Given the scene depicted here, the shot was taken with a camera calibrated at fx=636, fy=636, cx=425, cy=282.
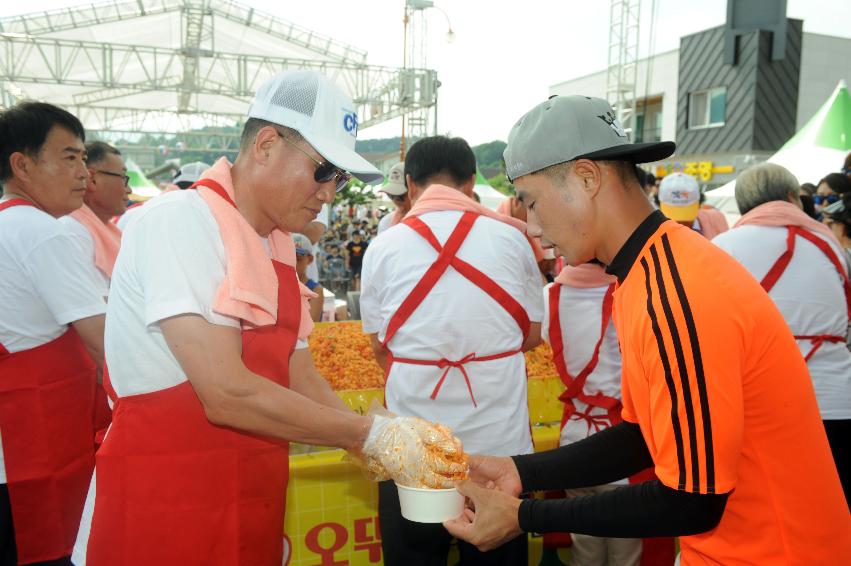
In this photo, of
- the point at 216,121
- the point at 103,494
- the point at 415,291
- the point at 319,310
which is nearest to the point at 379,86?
the point at 216,121

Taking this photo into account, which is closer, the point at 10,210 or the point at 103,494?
the point at 103,494

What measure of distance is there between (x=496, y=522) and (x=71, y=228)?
207cm

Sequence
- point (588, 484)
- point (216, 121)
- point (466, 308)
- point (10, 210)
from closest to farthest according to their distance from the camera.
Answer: point (588, 484), point (10, 210), point (466, 308), point (216, 121)

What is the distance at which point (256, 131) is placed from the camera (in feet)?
6.13

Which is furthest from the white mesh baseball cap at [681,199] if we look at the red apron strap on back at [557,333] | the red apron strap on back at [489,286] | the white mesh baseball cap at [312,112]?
the white mesh baseball cap at [312,112]

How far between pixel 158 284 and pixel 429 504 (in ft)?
3.30

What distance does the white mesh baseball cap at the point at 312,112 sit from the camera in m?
1.79

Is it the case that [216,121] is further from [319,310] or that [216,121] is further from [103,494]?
[103,494]

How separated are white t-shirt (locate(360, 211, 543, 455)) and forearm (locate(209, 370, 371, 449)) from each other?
110cm

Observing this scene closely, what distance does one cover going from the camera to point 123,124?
987 inches

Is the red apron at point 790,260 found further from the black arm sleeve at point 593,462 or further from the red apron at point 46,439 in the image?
the red apron at point 46,439

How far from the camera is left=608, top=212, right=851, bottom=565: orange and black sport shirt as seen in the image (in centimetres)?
132

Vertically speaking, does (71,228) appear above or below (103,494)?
above

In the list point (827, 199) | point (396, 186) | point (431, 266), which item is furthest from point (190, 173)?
point (827, 199)
